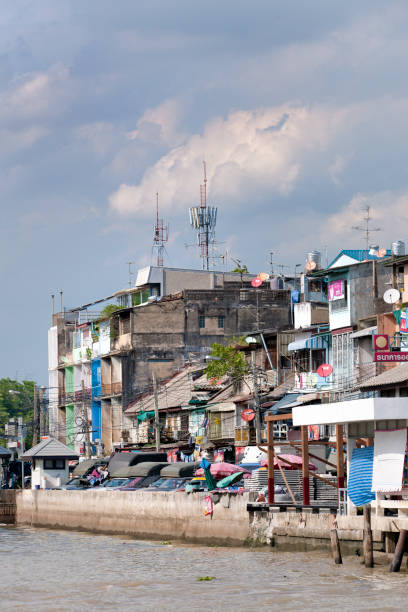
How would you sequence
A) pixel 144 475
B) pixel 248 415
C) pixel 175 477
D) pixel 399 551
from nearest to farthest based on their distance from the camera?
1. pixel 399 551
2. pixel 175 477
3. pixel 144 475
4. pixel 248 415

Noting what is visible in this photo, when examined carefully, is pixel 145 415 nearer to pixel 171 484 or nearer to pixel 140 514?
pixel 171 484

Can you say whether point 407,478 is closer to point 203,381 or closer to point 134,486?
point 134,486

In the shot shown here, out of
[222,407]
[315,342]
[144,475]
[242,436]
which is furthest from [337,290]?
[144,475]

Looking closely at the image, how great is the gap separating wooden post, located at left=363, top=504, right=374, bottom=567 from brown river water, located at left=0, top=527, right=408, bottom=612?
0.35m

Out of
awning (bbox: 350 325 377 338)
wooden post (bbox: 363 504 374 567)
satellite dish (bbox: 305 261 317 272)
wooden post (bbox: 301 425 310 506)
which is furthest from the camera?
satellite dish (bbox: 305 261 317 272)

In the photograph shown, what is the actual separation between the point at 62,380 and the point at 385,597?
81.9m

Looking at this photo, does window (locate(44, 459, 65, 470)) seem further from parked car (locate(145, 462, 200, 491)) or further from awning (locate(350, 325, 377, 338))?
awning (locate(350, 325, 377, 338))

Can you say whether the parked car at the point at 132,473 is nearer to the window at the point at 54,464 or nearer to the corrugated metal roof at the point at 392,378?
the window at the point at 54,464

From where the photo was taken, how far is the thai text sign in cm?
6341

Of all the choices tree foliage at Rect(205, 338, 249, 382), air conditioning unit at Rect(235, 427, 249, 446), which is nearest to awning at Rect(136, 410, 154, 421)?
tree foliage at Rect(205, 338, 249, 382)

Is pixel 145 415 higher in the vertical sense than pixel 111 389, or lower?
lower

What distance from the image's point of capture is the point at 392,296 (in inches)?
2231

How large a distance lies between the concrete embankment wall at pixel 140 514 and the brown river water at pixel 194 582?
0.94 meters

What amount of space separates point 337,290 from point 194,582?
3311 cm
